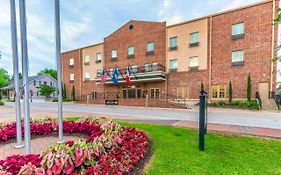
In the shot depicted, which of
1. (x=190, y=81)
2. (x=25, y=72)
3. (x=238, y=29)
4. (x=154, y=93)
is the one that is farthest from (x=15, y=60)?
(x=238, y=29)

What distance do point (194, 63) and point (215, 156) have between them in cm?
2096

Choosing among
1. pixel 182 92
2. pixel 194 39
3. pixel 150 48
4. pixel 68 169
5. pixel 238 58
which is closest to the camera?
pixel 68 169

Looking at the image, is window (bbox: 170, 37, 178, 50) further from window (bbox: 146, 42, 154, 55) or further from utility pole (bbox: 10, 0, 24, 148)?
utility pole (bbox: 10, 0, 24, 148)

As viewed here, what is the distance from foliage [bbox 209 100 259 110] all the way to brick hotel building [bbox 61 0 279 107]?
178 centimetres

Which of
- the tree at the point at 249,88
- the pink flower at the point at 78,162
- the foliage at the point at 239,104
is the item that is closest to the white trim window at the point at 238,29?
the tree at the point at 249,88

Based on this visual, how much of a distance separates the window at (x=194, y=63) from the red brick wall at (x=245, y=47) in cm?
221

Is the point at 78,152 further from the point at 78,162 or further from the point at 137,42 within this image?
the point at 137,42

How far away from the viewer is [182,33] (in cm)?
2502

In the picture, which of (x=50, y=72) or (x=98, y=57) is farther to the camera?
(x=50, y=72)

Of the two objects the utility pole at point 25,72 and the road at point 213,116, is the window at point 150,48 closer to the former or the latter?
the road at point 213,116

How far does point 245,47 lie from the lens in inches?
826

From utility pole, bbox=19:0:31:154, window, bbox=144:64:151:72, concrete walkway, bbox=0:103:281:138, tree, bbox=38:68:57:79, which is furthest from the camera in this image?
tree, bbox=38:68:57:79

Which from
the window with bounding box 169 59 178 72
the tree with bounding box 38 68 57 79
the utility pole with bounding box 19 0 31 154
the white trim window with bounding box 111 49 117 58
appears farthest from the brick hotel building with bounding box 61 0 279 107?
the tree with bounding box 38 68 57 79

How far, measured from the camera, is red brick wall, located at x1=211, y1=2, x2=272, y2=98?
19.9 meters
